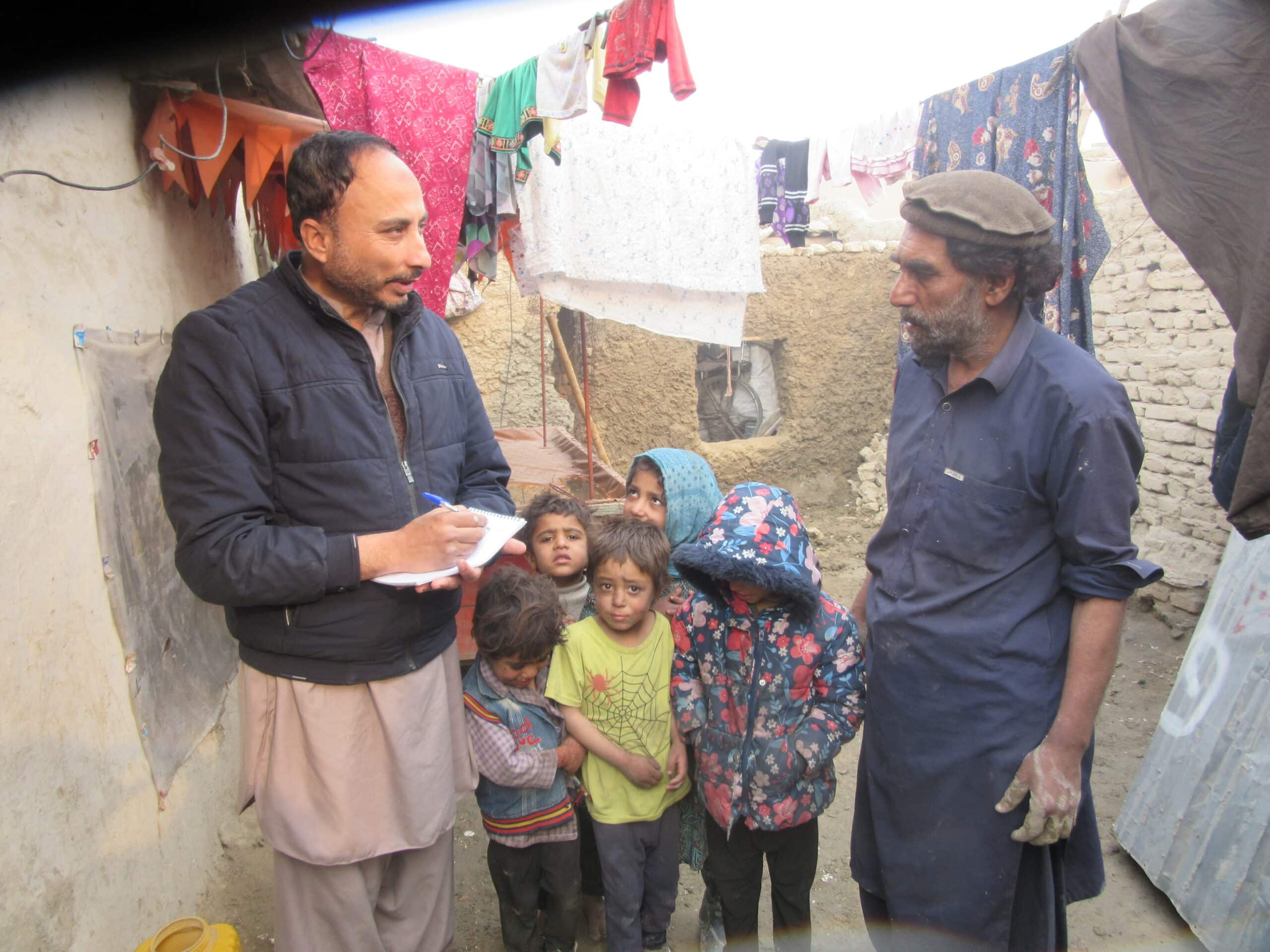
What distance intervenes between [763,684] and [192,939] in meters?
1.50

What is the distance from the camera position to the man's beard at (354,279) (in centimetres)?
165

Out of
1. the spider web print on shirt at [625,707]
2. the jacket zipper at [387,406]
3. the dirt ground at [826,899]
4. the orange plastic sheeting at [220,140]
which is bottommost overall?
the dirt ground at [826,899]

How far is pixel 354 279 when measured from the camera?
1655 millimetres

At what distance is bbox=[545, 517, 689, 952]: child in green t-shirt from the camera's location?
2229 mm

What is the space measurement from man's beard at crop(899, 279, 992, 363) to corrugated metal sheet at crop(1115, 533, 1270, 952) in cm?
191

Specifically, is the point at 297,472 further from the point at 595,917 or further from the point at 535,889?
the point at 595,917

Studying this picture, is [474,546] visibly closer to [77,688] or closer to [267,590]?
[267,590]

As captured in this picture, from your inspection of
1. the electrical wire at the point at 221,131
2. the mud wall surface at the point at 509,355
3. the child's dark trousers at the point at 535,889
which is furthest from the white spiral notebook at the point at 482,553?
the mud wall surface at the point at 509,355

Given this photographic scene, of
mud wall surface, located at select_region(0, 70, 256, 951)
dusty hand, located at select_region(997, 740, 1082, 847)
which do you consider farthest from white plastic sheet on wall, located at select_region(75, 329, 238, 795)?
dusty hand, located at select_region(997, 740, 1082, 847)

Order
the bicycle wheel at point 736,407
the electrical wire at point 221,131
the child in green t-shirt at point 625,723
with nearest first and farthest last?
1. the electrical wire at point 221,131
2. the child in green t-shirt at point 625,723
3. the bicycle wheel at point 736,407

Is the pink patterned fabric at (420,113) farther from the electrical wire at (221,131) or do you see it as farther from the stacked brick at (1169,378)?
the stacked brick at (1169,378)

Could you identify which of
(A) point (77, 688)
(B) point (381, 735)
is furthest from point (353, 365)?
(A) point (77, 688)

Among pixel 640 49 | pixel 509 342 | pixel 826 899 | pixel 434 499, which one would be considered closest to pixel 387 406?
pixel 434 499

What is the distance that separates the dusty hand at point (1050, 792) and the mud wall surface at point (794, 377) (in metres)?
5.95
